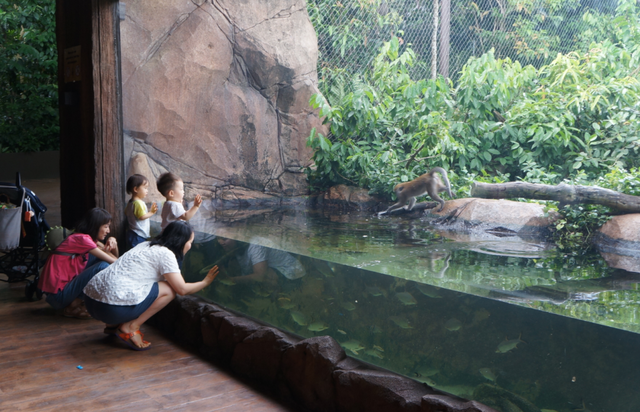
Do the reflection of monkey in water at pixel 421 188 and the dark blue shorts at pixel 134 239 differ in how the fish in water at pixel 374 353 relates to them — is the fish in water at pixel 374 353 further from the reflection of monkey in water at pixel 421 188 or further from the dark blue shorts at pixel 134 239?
the reflection of monkey in water at pixel 421 188

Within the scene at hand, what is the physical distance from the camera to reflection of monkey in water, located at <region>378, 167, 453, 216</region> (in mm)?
6293

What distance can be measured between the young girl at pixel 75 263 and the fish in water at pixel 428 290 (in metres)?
2.21

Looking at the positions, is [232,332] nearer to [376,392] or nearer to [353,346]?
[353,346]

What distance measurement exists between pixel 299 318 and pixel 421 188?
386cm

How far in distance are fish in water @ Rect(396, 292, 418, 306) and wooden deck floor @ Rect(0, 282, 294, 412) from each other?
2.50ft

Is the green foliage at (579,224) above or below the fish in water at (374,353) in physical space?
above

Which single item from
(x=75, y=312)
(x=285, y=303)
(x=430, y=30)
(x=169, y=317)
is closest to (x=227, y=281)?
(x=169, y=317)

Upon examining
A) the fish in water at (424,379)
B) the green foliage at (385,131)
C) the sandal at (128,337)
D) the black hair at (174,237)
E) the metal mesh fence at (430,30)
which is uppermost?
the metal mesh fence at (430,30)

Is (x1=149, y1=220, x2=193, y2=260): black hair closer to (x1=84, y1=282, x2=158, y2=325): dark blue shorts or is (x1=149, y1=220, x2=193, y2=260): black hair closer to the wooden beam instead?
(x1=84, y1=282, x2=158, y2=325): dark blue shorts

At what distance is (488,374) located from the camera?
2.03 metres

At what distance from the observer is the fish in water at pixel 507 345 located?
1933 millimetres

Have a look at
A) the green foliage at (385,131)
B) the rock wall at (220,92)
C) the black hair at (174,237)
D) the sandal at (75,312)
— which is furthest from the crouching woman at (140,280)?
the green foliage at (385,131)

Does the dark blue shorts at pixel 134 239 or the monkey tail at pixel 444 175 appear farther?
the monkey tail at pixel 444 175

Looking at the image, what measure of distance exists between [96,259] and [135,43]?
340cm
